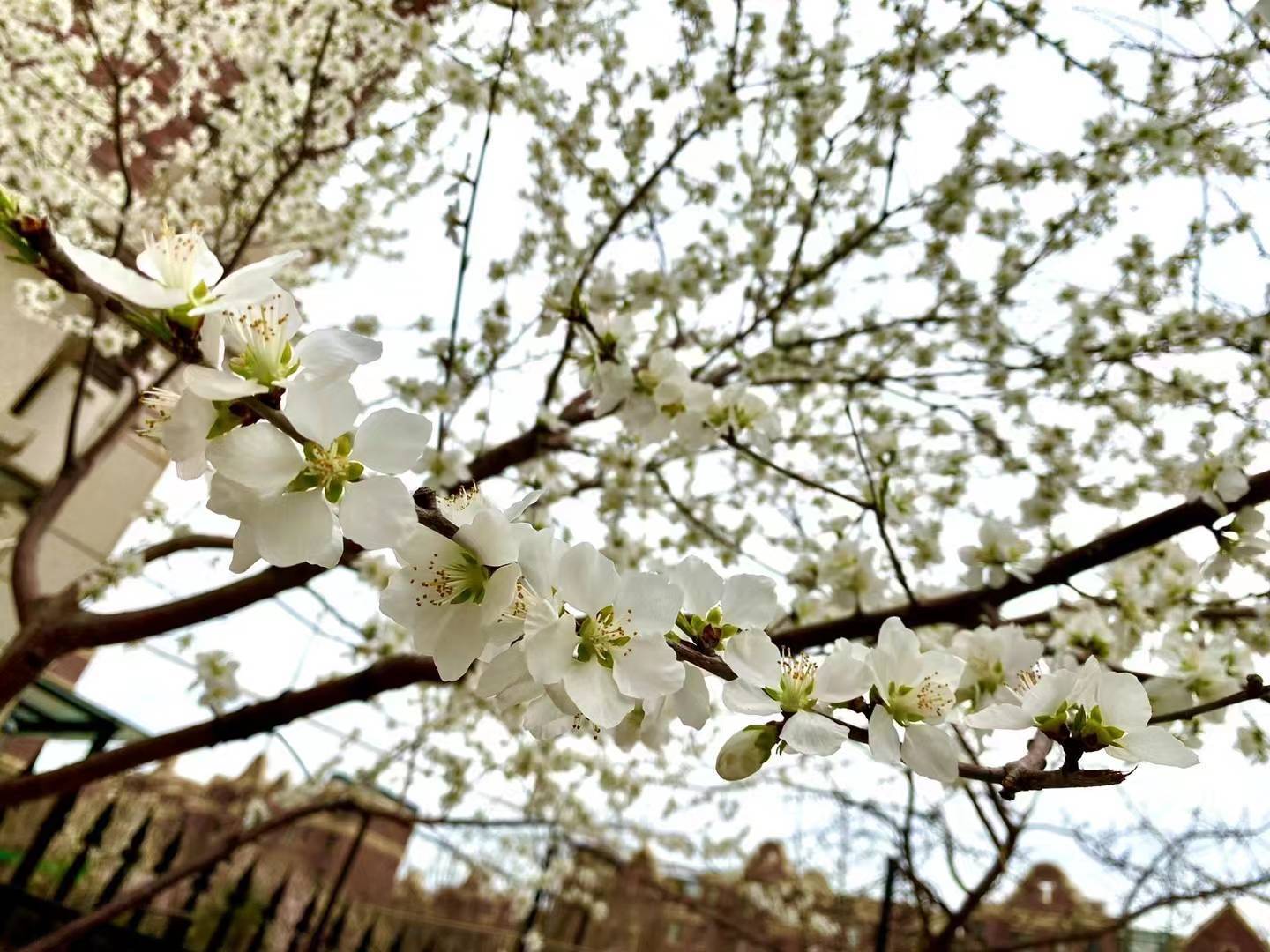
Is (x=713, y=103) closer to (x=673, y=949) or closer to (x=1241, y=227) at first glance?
(x=1241, y=227)

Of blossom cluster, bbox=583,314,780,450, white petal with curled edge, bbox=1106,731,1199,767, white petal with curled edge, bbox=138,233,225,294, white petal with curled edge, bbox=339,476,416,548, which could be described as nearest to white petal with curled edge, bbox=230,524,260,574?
white petal with curled edge, bbox=339,476,416,548

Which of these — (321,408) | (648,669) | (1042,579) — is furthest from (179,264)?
(1042,579)

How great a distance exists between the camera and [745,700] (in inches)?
32.1

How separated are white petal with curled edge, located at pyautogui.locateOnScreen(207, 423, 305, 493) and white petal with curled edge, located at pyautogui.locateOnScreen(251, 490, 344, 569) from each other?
3 cm

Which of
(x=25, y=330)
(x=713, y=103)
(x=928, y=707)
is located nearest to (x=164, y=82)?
(x=25, y=330)

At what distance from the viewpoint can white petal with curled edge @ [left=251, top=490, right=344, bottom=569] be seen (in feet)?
2.35

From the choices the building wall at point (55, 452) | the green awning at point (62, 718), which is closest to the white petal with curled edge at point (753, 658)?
the green awning at point (62, 718)

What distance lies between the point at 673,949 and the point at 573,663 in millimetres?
A: 7614

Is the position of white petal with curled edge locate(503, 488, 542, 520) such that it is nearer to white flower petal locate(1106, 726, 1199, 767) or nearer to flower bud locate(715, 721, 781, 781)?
flower bud locate(715, 721, 781, 781)

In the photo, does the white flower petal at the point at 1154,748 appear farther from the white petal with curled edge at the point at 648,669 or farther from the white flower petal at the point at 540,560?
the white flower petal at the point at 540,560

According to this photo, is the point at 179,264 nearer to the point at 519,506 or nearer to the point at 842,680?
the point at 519,506

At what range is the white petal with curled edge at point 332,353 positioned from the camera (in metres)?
0.69

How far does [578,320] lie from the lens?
1774mm

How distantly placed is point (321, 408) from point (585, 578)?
29cm
